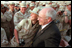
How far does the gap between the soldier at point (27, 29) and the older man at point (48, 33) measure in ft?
1.56

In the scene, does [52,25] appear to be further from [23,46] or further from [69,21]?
[69,21]

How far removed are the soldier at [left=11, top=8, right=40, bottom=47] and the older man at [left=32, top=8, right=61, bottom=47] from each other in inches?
18.7

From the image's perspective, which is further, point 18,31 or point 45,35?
point 18,31

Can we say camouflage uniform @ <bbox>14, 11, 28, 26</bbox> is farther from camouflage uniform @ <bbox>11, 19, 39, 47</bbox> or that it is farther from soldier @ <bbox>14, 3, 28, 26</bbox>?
camouflage uniform @ <bbox>11, 19, 39, 47</bbox>

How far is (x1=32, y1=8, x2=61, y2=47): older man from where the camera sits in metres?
1.36

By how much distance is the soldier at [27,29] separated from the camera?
2.02 meters

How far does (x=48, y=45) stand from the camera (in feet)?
4.49

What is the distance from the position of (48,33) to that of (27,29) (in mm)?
814

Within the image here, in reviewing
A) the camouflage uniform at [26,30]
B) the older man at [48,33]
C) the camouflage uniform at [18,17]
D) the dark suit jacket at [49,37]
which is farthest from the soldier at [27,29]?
the camouflage uniform at [18,17]

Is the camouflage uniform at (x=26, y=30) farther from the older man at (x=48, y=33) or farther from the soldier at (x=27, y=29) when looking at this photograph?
the older man at (x=48, y=33)

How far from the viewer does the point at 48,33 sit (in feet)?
4.64

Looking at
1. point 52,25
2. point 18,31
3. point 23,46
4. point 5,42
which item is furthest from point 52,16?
point 5,42

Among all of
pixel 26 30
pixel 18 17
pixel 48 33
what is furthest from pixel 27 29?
pixel 18 17

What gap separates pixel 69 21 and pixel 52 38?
→ 2.22 metres
